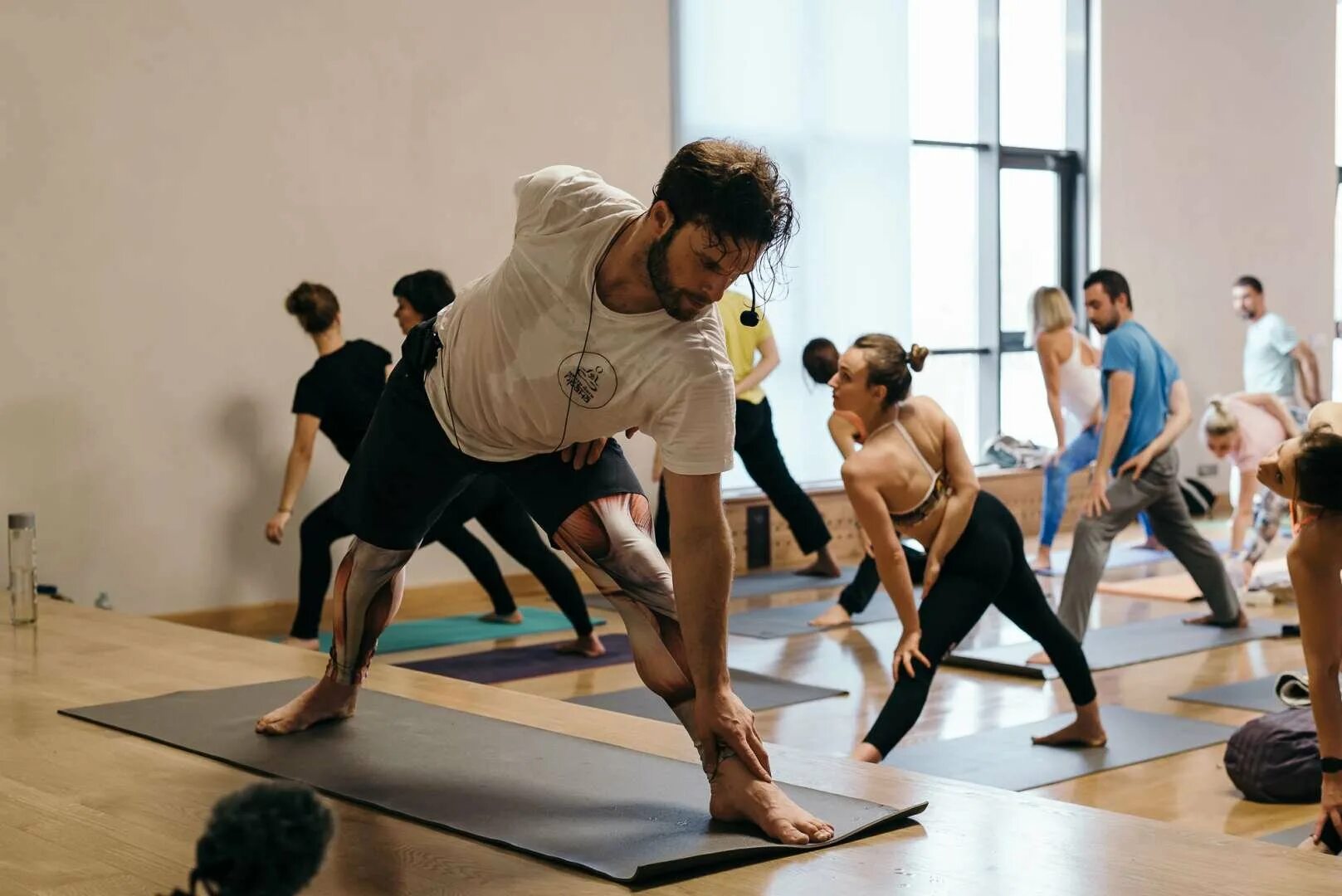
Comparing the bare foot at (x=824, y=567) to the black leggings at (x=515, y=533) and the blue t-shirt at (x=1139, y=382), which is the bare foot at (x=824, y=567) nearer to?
the blue t-shirt at (x=1139, y=382)

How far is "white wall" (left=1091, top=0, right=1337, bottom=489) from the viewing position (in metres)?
9.59

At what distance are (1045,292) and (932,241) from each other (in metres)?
1.37

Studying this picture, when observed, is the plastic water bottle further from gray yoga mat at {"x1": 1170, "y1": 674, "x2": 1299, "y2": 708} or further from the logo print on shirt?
gray yoga mat at {"x1": 1170, "y1": 674, "x2": 1299, "y2": 708}

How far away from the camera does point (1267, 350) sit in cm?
912

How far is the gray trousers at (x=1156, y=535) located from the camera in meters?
5.20

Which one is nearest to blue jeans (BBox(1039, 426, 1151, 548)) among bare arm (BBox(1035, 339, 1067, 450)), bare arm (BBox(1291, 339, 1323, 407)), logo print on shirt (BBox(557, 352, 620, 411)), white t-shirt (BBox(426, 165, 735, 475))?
bare arm (BBox(1035, 339, 1067, 450))

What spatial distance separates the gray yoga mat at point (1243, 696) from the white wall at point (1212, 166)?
5045mm

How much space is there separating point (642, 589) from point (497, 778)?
18.1 inches

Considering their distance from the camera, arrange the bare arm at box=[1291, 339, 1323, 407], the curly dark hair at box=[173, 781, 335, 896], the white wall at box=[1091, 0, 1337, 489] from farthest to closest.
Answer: the white wall at box=[1091, 0, 1337, 489], the bare arm at box=[1291, 339, 1323, 407], the curly dark hair at box=[173, 781, 335, 896]

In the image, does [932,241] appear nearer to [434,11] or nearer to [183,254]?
[434,11]

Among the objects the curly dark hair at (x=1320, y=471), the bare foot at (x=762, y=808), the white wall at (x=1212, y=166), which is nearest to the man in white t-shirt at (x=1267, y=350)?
the white wall at (x=1212, y=166)

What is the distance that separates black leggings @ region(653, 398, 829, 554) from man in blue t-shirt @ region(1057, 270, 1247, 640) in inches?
63.0

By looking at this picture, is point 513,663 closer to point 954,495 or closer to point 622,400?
point 954,495

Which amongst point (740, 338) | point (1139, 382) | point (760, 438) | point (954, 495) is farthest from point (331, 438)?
point (1139, 382)
